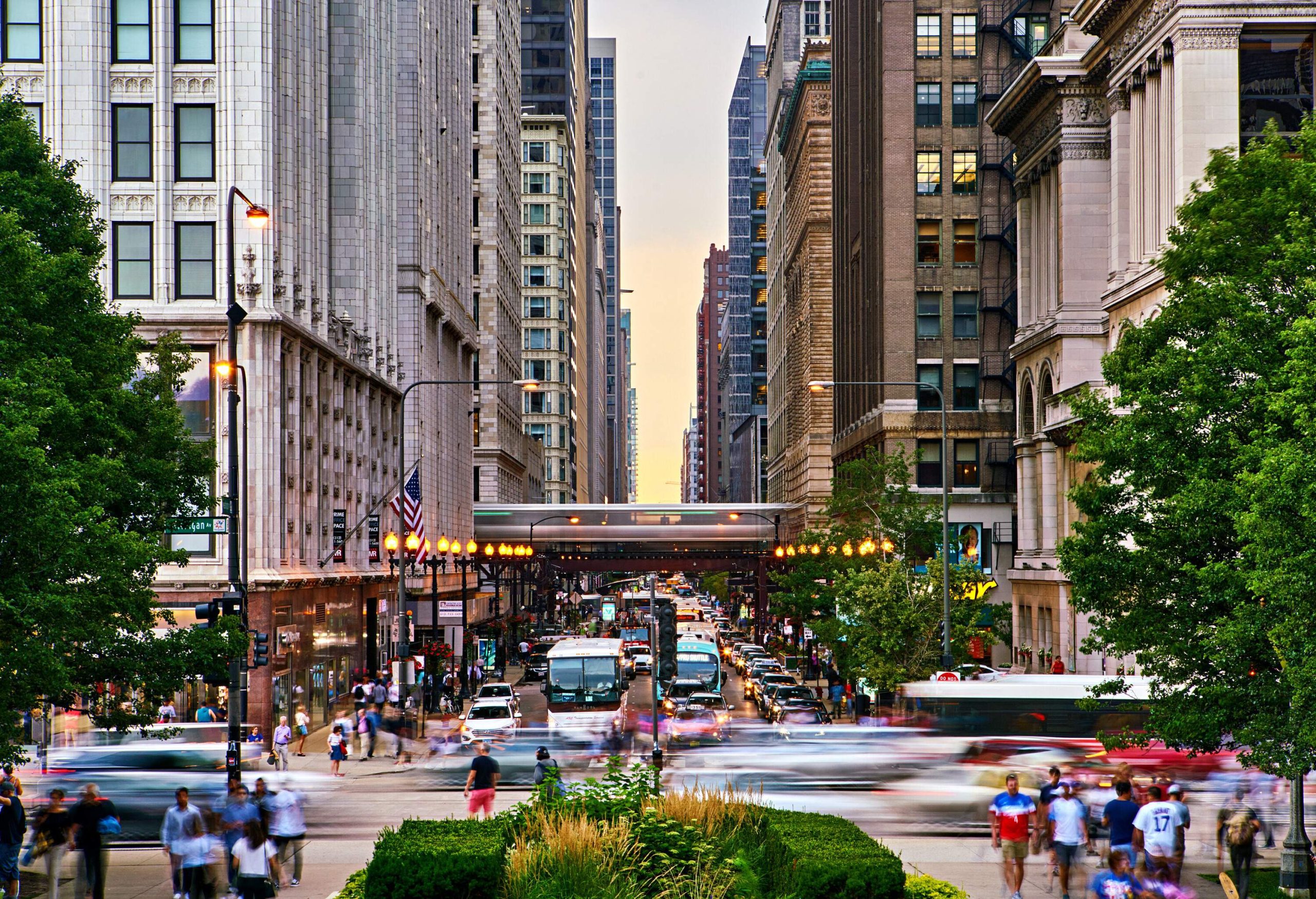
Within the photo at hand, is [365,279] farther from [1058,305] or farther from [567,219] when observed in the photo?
[567,219]

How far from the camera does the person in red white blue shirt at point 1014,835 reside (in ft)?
71.2

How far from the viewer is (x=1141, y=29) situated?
54.8m

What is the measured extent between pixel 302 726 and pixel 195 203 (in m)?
16.3

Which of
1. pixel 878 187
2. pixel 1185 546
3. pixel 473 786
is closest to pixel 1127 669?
pixel 1185 546

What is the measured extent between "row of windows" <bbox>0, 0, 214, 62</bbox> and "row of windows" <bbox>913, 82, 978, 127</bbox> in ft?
173

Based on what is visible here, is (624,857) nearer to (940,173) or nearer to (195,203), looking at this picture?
(195,203)

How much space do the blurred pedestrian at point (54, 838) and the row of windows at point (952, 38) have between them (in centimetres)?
7635

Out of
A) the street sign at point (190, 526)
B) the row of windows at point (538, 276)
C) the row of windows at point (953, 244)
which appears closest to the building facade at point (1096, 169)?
the row of windows at point (953, 244)

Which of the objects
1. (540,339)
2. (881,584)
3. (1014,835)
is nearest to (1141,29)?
(881,584)

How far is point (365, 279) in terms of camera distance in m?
62.9

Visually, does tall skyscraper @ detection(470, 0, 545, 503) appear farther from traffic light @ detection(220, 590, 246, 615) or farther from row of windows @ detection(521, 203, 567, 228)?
traffic light @ detection(220, 590, 246, 615)

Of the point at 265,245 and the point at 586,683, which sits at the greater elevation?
the point at 265,245

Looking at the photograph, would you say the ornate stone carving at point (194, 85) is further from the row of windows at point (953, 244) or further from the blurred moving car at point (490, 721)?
the row of windows at point (953, 244)

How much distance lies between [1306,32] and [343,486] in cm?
3888
